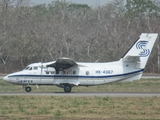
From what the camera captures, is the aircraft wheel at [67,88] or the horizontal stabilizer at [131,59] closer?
the horizontal stabilizer at [131,59]

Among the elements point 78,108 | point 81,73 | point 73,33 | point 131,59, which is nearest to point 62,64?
point 81,73

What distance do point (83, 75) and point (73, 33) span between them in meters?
40.4

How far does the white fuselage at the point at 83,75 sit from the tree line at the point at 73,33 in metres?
29.0

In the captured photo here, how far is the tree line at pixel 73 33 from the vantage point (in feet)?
233

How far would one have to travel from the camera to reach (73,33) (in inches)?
3110

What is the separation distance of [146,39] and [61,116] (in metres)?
16.4

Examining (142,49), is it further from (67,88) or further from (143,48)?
(67,88)

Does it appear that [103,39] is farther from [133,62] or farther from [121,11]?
[133,62]

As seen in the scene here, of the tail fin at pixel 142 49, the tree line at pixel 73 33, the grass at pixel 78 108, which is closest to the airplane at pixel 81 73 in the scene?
the tail fin at pixel 142 49

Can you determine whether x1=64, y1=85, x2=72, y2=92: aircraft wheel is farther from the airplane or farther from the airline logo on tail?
the airline logo on tail

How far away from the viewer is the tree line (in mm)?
71000

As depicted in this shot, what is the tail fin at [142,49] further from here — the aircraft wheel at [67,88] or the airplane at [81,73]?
the aircraft wheel at [67,88]

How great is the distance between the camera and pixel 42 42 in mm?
73062

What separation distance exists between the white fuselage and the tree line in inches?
1144
